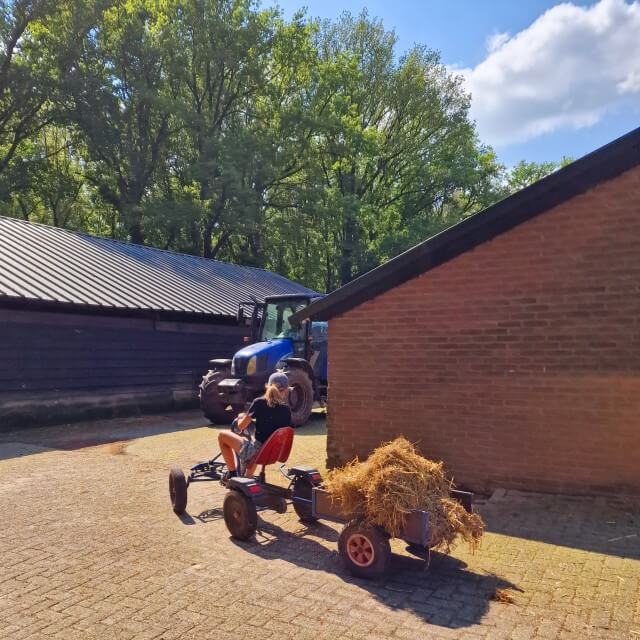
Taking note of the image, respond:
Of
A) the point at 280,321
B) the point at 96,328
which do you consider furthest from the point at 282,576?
the point at 96,328

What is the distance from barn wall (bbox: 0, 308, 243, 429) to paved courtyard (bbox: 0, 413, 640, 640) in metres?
5.82

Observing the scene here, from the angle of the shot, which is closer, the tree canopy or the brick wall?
the brick wall

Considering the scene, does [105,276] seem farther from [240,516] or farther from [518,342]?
[518,342]

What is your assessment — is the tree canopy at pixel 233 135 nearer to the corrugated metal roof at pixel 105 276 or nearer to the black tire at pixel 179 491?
the corrugated metal roof at pixel 105 276

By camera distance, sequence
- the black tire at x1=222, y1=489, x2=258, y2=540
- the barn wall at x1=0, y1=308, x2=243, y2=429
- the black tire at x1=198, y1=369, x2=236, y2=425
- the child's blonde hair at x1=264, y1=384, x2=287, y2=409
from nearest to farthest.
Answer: the black tire at x1=222, y1=489, x2=258, y2=540
the child's blonde hair at x1=264, y1=384, x2=287, y2=409
the barn wall at x1=0, y1=308, x2=243, y2=429
the black tire at x1=198, y1=369, x2=236, y2=425

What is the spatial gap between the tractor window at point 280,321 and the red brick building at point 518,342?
5957mm

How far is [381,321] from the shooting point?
292 inches

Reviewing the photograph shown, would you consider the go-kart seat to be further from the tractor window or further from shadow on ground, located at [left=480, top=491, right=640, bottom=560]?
the tractor window

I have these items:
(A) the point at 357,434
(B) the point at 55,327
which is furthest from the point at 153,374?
(A) the point at 357,434

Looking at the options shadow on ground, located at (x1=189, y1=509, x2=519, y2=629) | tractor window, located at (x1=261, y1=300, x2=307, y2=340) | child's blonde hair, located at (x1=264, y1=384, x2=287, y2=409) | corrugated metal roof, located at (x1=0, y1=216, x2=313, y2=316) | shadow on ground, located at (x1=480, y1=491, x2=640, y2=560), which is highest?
corrugated metal roof, located at (x1=0, y1=216, x2=313, y2=316)

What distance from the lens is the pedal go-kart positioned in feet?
14.4

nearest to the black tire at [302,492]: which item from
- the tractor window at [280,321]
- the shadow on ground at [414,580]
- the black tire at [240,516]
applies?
the shadow on ground at [414,580]

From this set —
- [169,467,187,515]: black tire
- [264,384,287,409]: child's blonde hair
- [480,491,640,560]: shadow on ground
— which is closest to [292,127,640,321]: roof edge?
[264,384,287,409]: child's blonde hair

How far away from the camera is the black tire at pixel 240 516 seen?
5.30 metres
